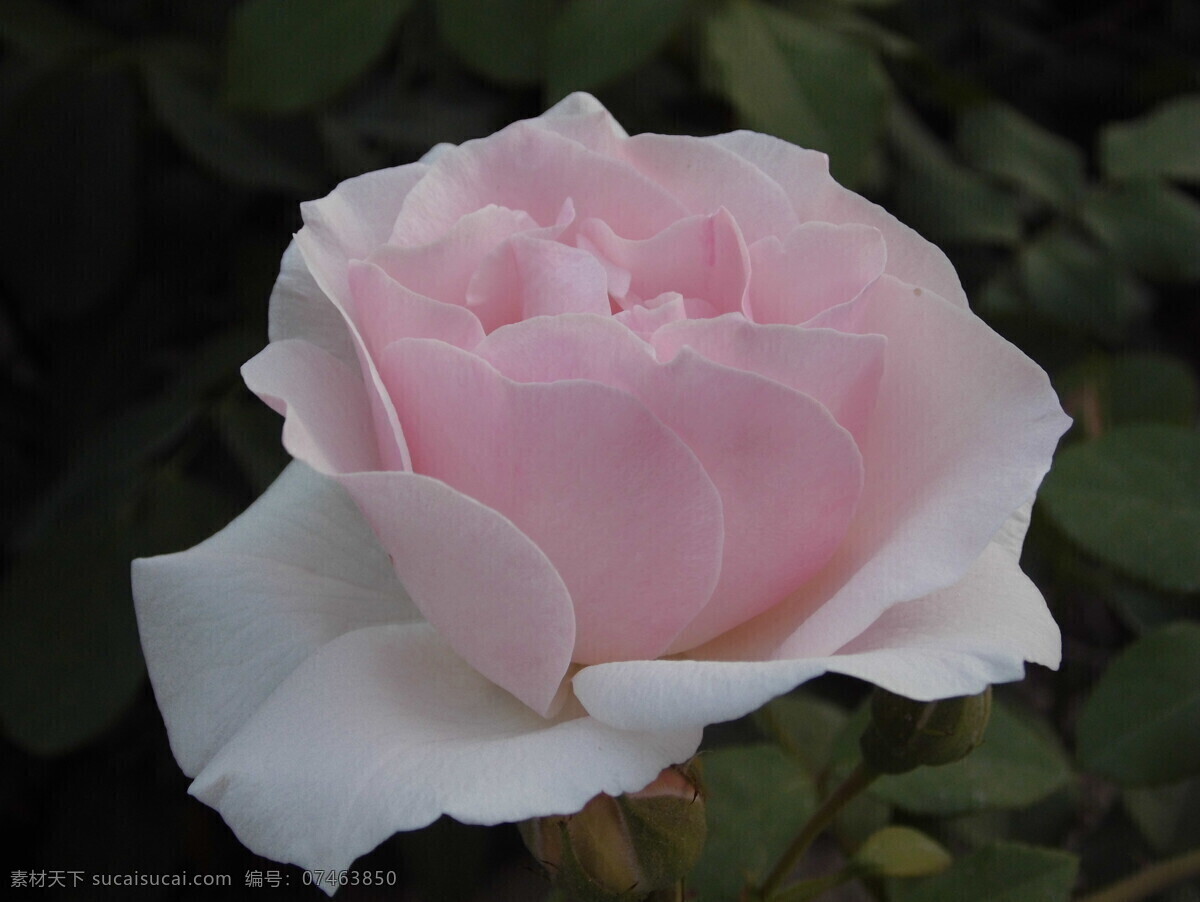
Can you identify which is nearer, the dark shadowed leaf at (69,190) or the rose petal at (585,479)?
the rose petal at (585,479)

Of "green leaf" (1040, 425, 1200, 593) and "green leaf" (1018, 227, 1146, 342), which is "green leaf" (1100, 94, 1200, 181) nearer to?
"green leaf" (1018, 227, 1146, 342)

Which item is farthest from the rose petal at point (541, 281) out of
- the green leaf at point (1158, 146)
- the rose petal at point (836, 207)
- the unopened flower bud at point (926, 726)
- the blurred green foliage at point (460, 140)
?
the green leaf at point (1158, 146)

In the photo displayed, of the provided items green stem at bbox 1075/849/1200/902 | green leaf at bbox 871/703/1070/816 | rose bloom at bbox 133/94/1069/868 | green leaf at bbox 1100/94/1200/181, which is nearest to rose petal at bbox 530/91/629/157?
rose bloom at bbox 133/94/1069/868

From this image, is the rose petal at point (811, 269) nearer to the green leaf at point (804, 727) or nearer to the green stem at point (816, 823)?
the green stem at point (816, 823)

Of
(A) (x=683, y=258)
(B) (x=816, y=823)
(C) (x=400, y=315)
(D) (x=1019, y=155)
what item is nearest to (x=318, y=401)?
(C) (x=400, y=315)

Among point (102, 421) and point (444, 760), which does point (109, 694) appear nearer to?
point (102, 421)

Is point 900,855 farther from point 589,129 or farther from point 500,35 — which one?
point 500,35

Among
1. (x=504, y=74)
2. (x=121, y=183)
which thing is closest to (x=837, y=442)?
(x=504, y=74)
